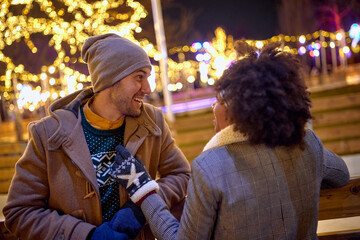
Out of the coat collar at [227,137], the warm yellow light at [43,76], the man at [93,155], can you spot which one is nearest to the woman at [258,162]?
the coat collar at [227,137]

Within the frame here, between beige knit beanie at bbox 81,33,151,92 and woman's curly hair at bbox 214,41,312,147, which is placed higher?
beige knit beanie at bbox 81,33,151,92

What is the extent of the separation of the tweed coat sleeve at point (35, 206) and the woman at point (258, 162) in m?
0.64

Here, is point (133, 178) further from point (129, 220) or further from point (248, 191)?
point (248, 191)

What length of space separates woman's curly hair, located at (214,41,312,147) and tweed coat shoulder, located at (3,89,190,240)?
0.77 metres

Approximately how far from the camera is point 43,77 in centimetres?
580

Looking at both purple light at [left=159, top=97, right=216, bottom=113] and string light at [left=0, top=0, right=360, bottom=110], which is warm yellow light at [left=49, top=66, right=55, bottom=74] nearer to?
string light at [left=0, top=0, right=360, bottom=110]

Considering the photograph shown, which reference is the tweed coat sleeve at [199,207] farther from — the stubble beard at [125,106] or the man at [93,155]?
the stubble beard at [125,106]

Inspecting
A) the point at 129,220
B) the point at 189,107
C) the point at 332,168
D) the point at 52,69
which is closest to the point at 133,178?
the point at 129,220

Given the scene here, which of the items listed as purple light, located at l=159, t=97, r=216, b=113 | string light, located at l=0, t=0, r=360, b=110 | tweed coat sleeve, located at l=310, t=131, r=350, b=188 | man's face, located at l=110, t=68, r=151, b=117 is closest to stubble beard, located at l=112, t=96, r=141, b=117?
man's face, located at l=110, t=68, r=151, b=117

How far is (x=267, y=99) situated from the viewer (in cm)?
136

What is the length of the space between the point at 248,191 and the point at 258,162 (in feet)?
0.43

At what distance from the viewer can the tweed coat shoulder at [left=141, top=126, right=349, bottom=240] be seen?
4.61 feet

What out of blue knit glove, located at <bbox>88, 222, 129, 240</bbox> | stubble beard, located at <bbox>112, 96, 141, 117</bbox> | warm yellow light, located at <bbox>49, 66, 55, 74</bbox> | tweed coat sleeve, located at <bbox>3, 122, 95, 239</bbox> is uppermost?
warm yellow light, located at <bbox>49, 66, 55, 74</bbox>

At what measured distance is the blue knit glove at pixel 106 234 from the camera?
1729 mm
